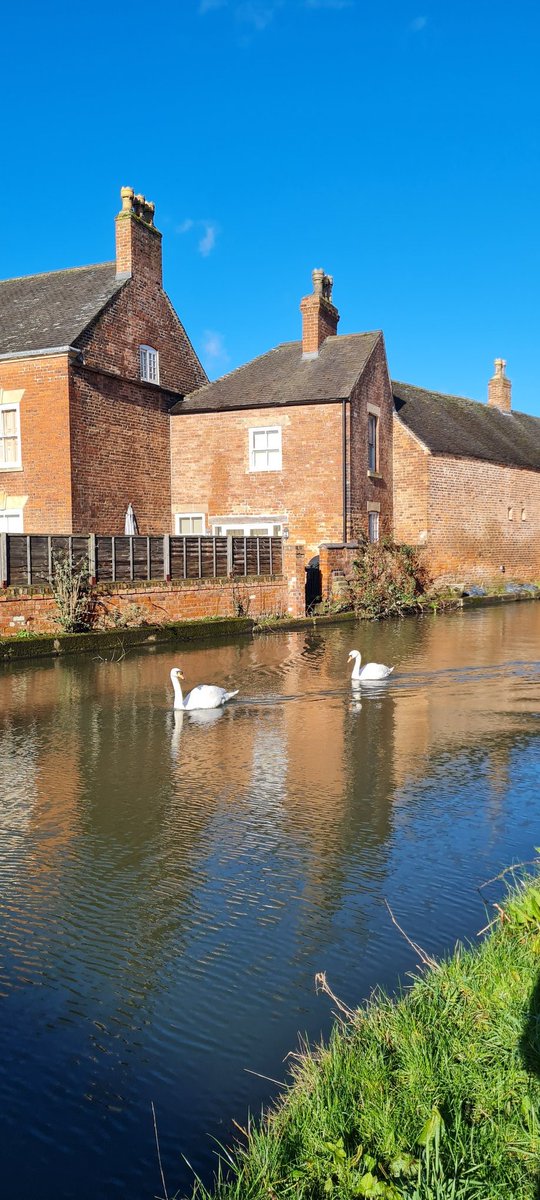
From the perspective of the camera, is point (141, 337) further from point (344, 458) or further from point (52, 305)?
point (344, 458)

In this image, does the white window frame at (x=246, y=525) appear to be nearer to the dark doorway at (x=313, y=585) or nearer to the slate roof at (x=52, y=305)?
the dark doorway at (x=313, y=585)

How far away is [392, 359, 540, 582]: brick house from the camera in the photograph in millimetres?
31109

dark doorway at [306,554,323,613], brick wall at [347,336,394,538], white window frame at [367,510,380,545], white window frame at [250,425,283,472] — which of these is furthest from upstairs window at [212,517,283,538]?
white window frame at [367,510,380,545]

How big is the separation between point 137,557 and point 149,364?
9573mm

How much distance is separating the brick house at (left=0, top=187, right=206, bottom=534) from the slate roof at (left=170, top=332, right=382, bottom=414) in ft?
4.27

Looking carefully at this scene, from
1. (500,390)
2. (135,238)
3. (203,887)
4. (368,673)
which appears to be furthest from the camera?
(500,390)

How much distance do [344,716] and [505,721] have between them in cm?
180

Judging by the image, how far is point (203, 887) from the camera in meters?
5.28

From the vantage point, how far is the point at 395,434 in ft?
102

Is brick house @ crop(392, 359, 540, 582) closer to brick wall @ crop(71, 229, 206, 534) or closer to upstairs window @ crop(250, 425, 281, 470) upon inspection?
upstairs window @ crop(250, 425, 281, 470)

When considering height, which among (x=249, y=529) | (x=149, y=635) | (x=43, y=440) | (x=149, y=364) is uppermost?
(x=149, y=364)

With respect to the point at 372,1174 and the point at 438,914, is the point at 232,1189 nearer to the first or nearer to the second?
the point at 372,1174

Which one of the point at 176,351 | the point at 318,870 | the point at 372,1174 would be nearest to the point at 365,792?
the point at 318,870

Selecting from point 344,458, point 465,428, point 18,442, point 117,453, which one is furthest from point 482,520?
point 18,442
